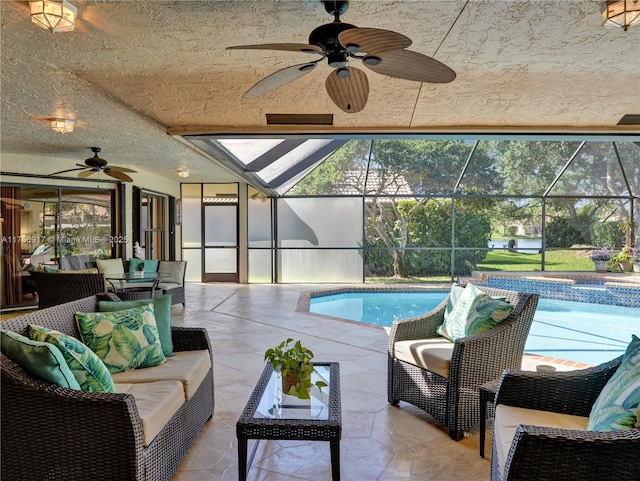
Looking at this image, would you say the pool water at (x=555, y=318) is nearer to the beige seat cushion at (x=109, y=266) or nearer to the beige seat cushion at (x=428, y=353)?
the beige seat cushion at (x=428, y=353)

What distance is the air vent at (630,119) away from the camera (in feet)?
14.0

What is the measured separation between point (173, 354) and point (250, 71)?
2.13 m

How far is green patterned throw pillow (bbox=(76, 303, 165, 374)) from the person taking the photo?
2.44 meters

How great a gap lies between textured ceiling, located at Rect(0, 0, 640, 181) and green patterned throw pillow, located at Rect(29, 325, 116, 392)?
1.70 metres

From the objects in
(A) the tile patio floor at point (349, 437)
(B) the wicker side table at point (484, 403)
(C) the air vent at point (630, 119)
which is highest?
(C) the air vent at point (630, 119)

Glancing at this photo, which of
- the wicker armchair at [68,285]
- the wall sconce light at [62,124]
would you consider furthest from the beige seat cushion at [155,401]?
the wall sconce light at [62,124]

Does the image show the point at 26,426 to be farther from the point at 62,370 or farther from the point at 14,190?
the point at 14,190

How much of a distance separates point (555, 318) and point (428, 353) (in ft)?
17.4

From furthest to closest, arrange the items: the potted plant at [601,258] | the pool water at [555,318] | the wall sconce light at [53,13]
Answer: the potted plant at [601,258] → the pool water at [555,318] → the wall sconce light at [53,13]

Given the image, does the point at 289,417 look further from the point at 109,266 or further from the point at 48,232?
the point at 48,232

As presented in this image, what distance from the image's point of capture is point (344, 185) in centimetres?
1107

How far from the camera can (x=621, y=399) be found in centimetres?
161

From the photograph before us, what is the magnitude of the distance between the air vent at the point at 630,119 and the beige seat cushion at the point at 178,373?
14.5ft

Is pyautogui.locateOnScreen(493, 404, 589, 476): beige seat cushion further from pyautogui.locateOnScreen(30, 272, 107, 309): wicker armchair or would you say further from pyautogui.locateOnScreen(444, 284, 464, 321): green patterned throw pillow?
pyautogui.locateOnScreen(30, 272, 107, 309): wicker armchair
